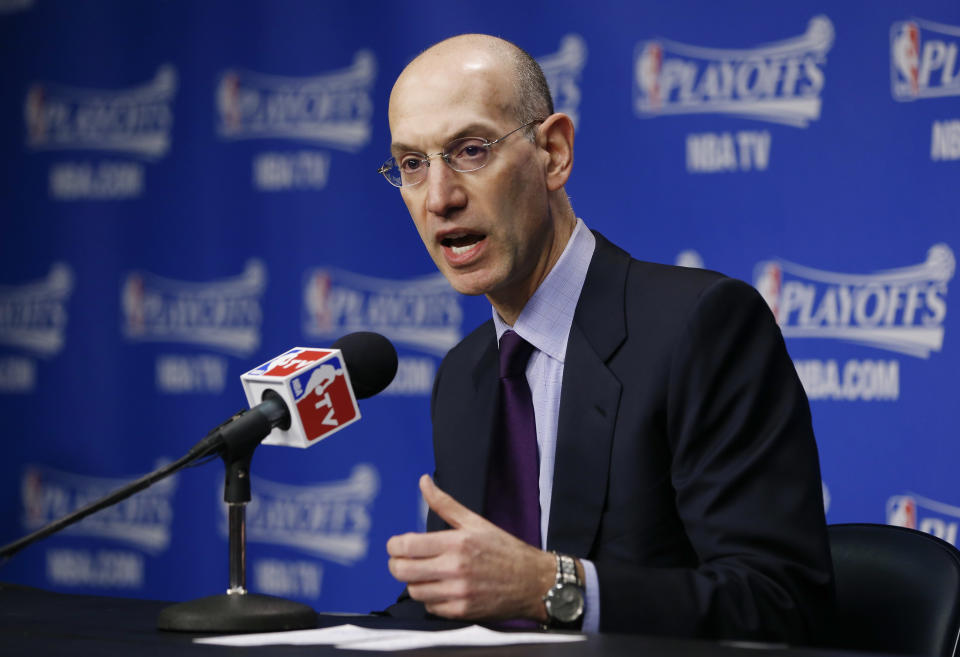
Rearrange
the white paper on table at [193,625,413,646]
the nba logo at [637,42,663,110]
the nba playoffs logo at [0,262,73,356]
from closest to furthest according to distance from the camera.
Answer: the white paper on table at [193,625,413,646] → the nba logo at [637,42,663,110] → the nba playoffs logo at [0,262,73,356]

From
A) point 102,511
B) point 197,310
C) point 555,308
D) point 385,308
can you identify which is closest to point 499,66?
point 555,308

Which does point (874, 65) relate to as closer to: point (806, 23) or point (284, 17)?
point (806, 23)

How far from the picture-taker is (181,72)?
404 centimetres

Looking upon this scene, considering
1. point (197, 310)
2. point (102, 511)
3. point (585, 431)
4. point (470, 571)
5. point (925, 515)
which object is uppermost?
point (197, 310)

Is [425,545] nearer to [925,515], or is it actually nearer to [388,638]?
[388,638]

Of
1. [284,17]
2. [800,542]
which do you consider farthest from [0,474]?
[800,542]

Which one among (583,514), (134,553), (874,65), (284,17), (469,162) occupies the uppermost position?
(284,17)

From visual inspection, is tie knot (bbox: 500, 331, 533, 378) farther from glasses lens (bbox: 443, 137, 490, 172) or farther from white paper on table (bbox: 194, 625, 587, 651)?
white paper on table (bbox: 194, 625, 587, 651)

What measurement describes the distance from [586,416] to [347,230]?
84.5 inches

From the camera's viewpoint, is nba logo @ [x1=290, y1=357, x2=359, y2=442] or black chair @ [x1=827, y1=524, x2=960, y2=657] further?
black chair @ [x1=827, y1=524, x2=960, y2=657]

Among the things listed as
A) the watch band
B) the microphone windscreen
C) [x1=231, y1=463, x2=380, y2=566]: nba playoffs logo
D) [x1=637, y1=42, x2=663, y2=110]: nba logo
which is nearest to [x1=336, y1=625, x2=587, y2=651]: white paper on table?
the watch band

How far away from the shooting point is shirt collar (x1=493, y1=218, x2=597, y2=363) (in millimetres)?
1812

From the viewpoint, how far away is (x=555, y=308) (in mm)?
1834

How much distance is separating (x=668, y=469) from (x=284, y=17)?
269cm
